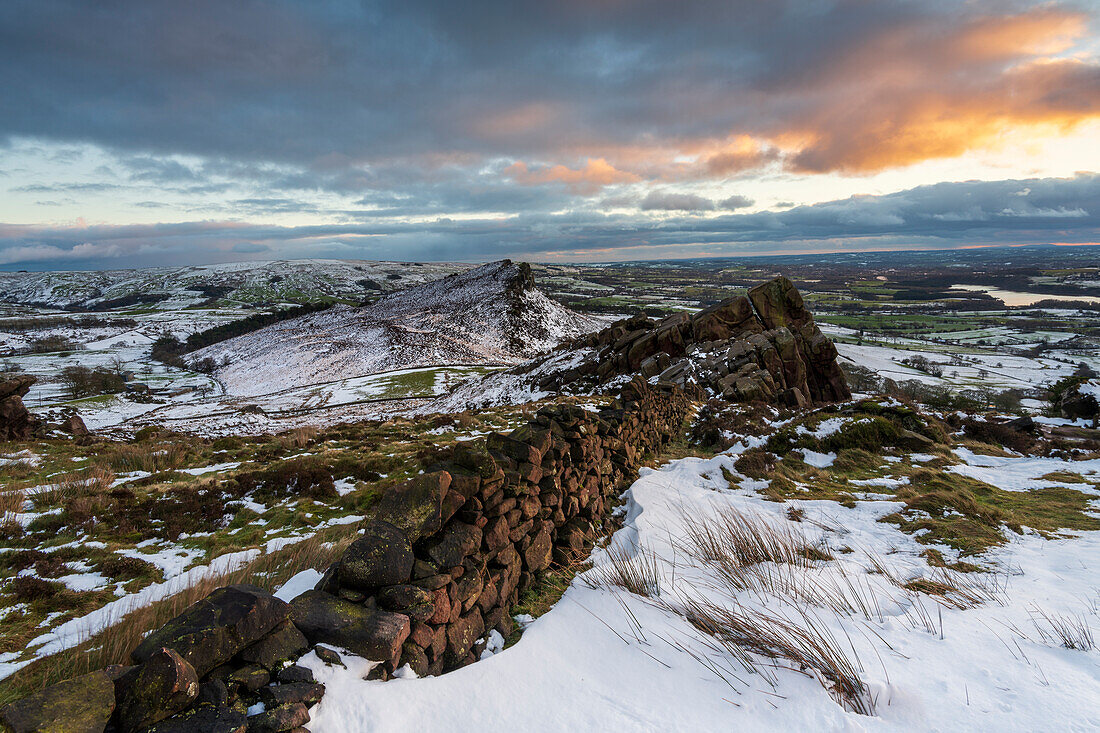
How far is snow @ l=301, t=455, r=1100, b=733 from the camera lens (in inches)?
→ 120

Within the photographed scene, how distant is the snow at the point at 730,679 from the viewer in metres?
3.04

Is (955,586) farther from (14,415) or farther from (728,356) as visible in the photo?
(14,415)

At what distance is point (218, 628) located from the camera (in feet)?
8.87

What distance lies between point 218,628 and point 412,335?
64271 millimetres

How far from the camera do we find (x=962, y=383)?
5469cm

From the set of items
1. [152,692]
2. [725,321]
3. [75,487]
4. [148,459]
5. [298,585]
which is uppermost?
[152,692]

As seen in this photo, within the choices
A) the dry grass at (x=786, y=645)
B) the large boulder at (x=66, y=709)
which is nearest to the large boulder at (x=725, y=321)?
the dry grass at (x=786, y=645)

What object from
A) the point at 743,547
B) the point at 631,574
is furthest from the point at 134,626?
the point at 743,547

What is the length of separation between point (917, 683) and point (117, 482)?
14443 millimetres

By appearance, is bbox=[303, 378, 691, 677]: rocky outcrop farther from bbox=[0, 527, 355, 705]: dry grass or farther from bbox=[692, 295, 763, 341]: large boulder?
bbox=[692, 295, 763, 341]: large boulder

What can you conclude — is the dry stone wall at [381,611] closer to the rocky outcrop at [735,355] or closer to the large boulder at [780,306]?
the rocky outcrop at [735,355]

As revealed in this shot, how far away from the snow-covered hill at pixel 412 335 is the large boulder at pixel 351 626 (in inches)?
2081

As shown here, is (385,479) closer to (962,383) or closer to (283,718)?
(283,718)

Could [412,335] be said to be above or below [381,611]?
below
